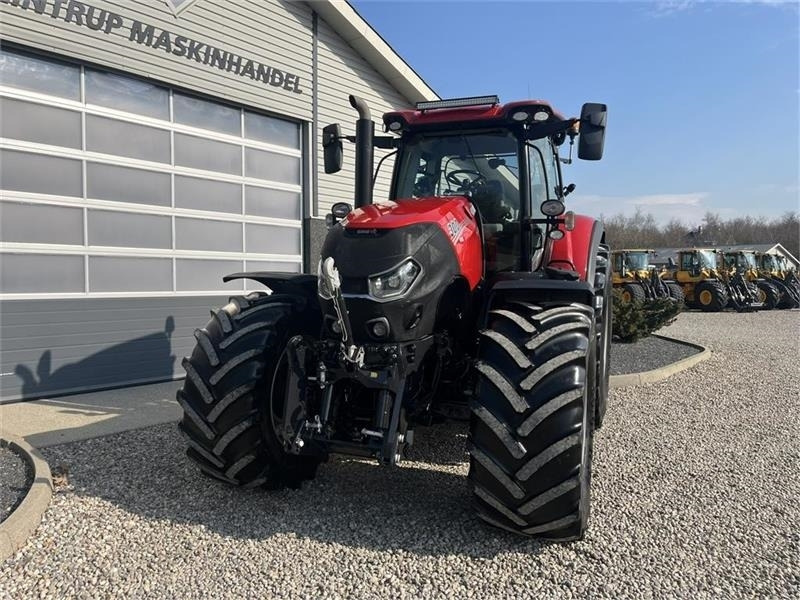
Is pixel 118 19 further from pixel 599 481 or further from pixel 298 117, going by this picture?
pixel 599 481

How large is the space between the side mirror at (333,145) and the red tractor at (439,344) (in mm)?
393

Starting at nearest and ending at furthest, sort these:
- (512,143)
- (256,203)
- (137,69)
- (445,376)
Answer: (445,376) < (512,143) < (137,69) < (256,203)

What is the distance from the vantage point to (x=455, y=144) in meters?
4.49

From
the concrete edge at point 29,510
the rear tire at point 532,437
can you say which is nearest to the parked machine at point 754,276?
the rear tire at point 532,437

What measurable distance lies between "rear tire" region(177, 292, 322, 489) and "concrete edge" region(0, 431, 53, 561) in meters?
0.85

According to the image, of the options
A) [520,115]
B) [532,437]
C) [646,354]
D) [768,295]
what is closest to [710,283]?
[768,295]

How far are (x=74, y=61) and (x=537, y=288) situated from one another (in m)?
5.87

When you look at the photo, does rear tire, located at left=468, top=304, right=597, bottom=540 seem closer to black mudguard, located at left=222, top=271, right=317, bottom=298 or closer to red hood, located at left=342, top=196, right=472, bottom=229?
red hood, located at left=342, top=196, right=472, bottom=229

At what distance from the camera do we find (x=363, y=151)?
4.30 meters

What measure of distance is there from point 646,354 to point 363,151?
21.8ft

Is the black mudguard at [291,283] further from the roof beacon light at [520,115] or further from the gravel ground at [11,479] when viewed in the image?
the gravel ground at [11,479]

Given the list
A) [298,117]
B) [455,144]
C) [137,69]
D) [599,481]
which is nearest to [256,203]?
[298,117]

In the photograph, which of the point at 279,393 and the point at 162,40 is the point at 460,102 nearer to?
the point at 279,393

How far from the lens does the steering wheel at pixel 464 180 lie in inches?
174
